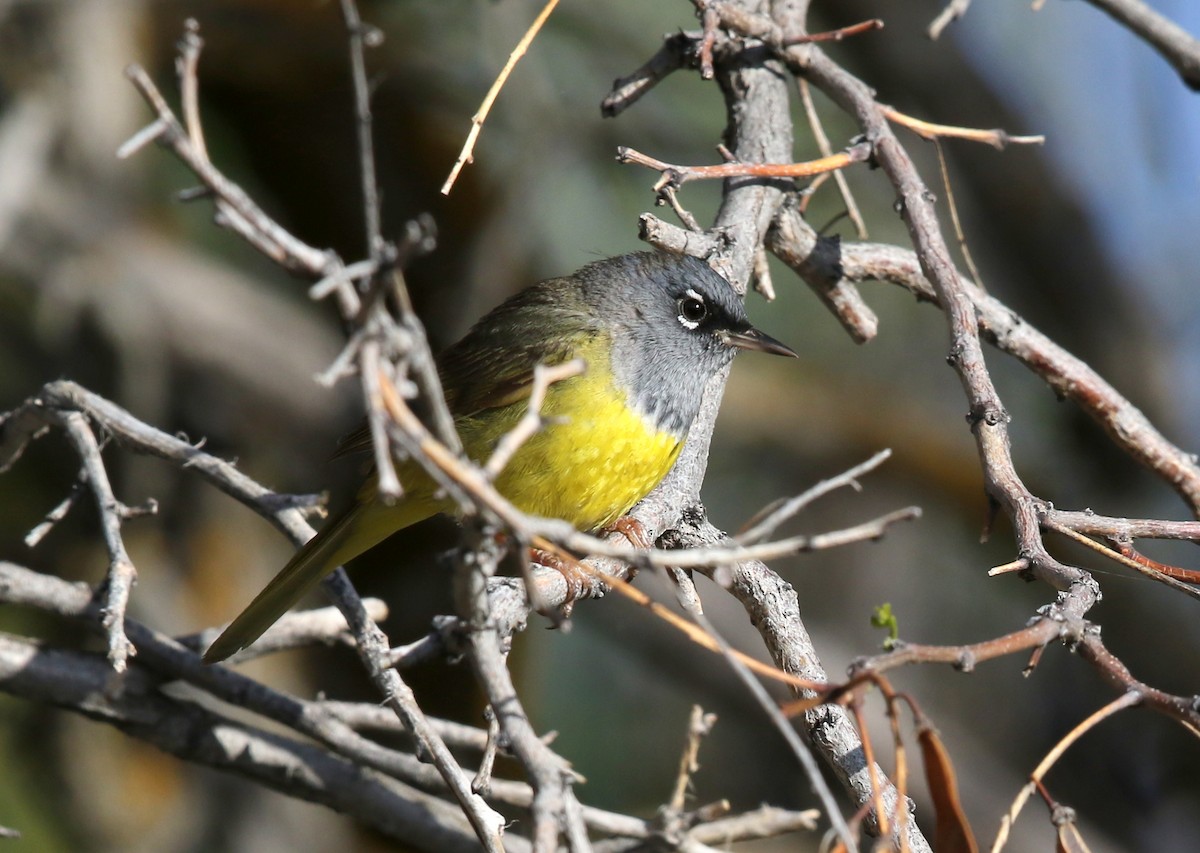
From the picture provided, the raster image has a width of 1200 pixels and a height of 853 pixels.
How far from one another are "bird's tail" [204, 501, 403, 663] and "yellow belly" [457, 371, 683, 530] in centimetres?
41

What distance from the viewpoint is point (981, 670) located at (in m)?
8.23

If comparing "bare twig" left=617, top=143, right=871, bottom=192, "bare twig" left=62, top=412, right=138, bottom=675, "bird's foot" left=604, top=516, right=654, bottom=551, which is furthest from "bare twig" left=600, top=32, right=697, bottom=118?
"bare twig" left=62, top=412, right=138, bottom=675

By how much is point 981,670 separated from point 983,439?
6258mm

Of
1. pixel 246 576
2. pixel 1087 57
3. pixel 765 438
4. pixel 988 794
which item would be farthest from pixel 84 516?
pixel 1087 57

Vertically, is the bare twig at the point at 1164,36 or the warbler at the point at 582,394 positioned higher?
the bare twig at the point at 1164,36

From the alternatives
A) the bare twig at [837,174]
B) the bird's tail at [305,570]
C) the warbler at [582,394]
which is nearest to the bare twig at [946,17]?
the bare twig at [837,174]

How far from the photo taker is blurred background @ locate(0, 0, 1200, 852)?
19.7 ft

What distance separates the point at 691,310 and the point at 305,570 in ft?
4.78

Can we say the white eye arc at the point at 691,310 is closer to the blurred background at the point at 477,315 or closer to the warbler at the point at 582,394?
the warbler at the point at 582,394

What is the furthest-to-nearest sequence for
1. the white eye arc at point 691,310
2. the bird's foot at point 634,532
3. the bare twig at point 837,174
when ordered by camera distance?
the white eye arc at point 691,310 → the bare twig at point 837,174 → the bird's foot at point 634,532

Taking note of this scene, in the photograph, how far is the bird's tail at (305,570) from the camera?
327 cm

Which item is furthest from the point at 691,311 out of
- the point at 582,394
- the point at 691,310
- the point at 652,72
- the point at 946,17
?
the point at 946,17

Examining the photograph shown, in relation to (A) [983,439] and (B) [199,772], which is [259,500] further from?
(B) [199,772]

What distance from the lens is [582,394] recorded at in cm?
353
